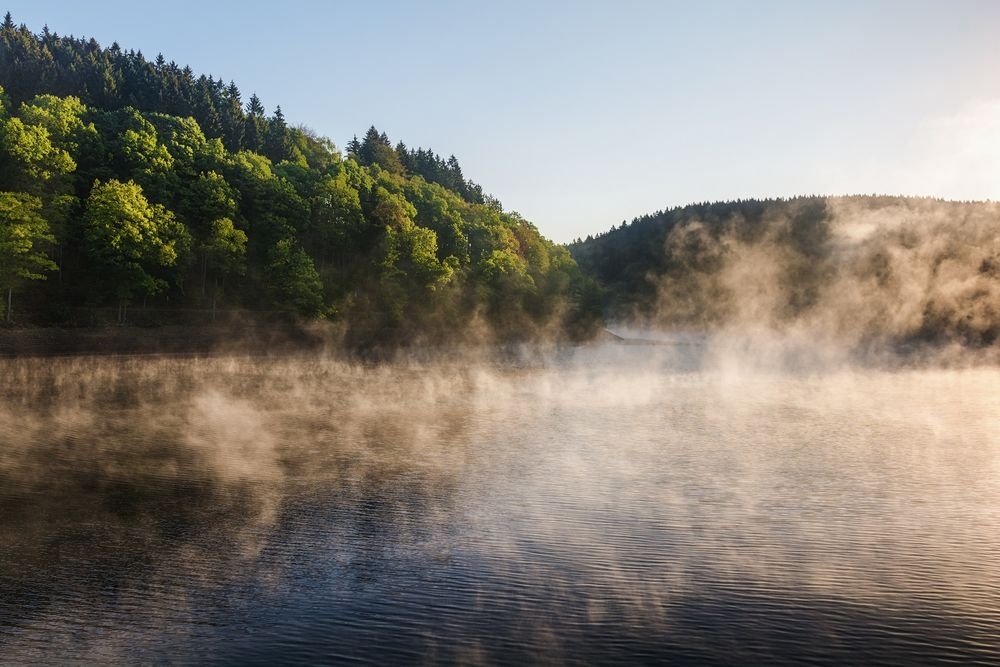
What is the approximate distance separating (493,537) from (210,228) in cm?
9272

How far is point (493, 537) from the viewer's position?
72.9 ft

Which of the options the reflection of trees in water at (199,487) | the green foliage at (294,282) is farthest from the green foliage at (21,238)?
the green foliage at (294,282)

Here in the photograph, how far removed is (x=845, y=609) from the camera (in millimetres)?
17094

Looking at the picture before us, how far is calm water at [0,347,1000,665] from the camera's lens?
15.4m

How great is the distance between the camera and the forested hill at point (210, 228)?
84.5 m

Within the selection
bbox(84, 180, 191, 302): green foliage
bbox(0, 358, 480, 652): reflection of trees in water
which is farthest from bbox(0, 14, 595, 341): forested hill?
bbox(0, 358, 480, 652): reflection of trees in water

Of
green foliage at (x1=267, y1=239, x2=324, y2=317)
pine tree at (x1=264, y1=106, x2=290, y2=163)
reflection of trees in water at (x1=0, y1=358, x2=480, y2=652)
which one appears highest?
pine tree at (x1=264, y1=106, x2=290, y2=163)

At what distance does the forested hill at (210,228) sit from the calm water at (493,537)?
134 feet

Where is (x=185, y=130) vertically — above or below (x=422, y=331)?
above

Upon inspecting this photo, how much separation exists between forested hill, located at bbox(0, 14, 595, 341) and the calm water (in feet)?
134

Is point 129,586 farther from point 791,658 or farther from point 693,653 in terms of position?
point 791,658

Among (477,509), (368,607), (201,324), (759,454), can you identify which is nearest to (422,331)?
(201,324)

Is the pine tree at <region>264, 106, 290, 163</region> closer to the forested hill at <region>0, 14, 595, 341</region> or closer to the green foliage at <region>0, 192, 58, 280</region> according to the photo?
the forested hill at <region>0, 14, 595, 341</region>

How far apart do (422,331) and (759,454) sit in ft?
292
